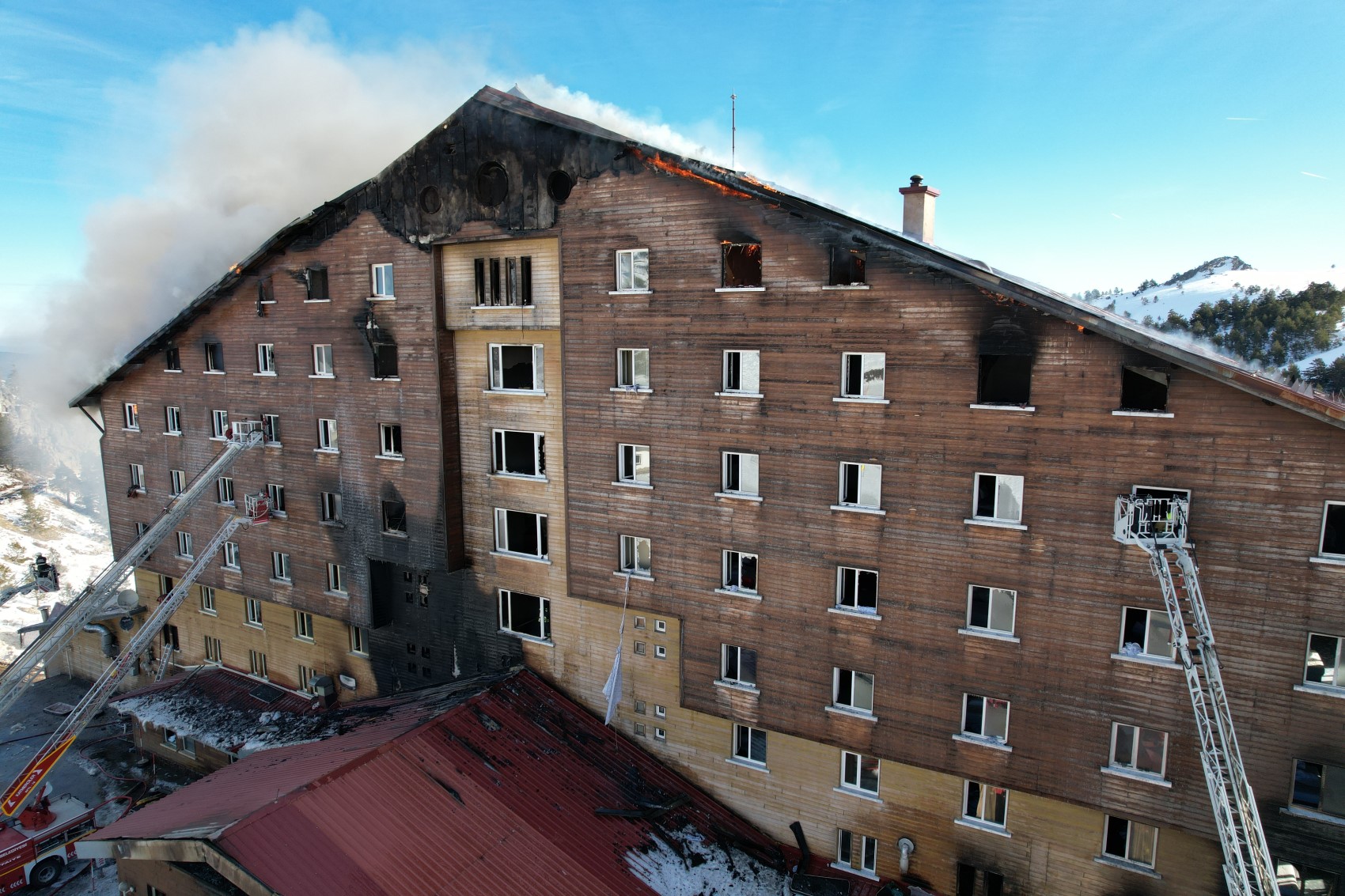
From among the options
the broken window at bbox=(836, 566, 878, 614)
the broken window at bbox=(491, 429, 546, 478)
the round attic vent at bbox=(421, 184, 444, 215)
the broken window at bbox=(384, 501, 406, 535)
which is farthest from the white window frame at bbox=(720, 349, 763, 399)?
the broken window at bbox=(384, 501, 406, 535)

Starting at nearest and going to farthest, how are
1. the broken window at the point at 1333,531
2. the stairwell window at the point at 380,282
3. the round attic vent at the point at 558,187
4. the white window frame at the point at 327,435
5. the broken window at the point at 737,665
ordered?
1. the broken window at the point at 1333,531
2. the broken window at the point at 737,665
3. the round attic vent at the point at 558,187
4. the stairwell window at the point at 380,282
5. the white window frame at the point at 327,435

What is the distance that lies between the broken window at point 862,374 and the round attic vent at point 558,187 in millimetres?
9791

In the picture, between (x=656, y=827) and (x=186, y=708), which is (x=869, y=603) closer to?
(x=656, y=827)

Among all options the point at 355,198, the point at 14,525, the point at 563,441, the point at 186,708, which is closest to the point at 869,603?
the point at 563,441

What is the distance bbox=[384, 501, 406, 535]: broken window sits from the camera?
26812 mm

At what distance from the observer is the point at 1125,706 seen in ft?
54.6

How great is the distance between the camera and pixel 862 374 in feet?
61.4

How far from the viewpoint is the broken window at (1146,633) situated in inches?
639

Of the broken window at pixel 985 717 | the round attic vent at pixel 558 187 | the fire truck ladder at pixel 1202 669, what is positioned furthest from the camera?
the round attic vent at pixel 558 187

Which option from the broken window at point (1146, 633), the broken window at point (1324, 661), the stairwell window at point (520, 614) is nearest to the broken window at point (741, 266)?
the broken window at point (1146, 633)

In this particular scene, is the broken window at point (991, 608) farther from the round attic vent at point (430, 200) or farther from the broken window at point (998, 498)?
the round attic vent at point (430, 200)

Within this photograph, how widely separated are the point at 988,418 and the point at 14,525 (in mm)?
124972

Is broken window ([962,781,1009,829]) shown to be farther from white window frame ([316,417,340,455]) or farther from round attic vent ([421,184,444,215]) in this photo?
white window frame ([316,417,340,455])

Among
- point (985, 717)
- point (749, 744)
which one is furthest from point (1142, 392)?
point (749, 744)
